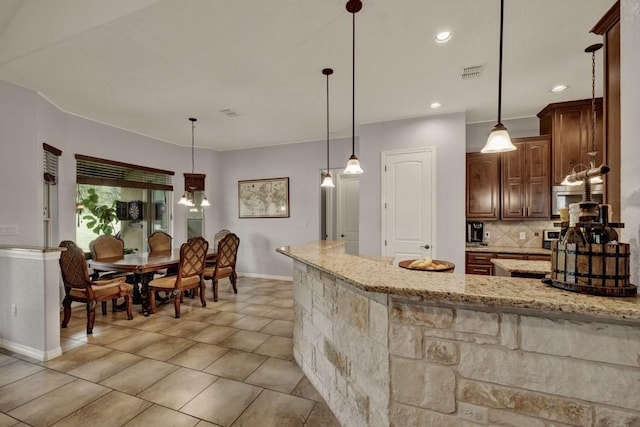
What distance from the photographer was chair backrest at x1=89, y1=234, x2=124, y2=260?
401 centimetres

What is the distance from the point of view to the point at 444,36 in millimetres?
2371

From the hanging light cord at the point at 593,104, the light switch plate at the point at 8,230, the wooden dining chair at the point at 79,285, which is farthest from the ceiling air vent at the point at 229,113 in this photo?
the hanging light cord at the point at 593,104

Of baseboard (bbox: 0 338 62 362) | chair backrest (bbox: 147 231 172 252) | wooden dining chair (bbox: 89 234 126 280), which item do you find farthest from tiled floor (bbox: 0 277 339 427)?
→ chair backrest (bbox: 147 231 172 252)

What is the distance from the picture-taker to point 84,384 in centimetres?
222

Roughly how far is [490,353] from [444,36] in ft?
7.92

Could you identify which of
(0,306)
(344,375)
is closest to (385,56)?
(344,375)

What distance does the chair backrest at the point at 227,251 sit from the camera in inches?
173

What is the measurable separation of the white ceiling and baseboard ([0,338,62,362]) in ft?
8.85

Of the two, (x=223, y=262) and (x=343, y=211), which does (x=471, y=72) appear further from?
(x=223, y=262)

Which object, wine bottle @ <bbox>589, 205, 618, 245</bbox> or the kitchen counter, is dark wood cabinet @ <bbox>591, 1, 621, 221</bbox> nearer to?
the kitchen counter

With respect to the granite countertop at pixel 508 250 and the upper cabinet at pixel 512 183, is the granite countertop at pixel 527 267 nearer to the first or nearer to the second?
the granite countertop at pixel 508 250

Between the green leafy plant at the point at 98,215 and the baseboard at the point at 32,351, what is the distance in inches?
83.3

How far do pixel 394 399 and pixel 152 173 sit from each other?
223 inches

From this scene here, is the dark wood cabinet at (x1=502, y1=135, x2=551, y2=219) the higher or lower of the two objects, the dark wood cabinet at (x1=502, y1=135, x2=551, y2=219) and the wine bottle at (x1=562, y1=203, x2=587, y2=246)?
the higher
